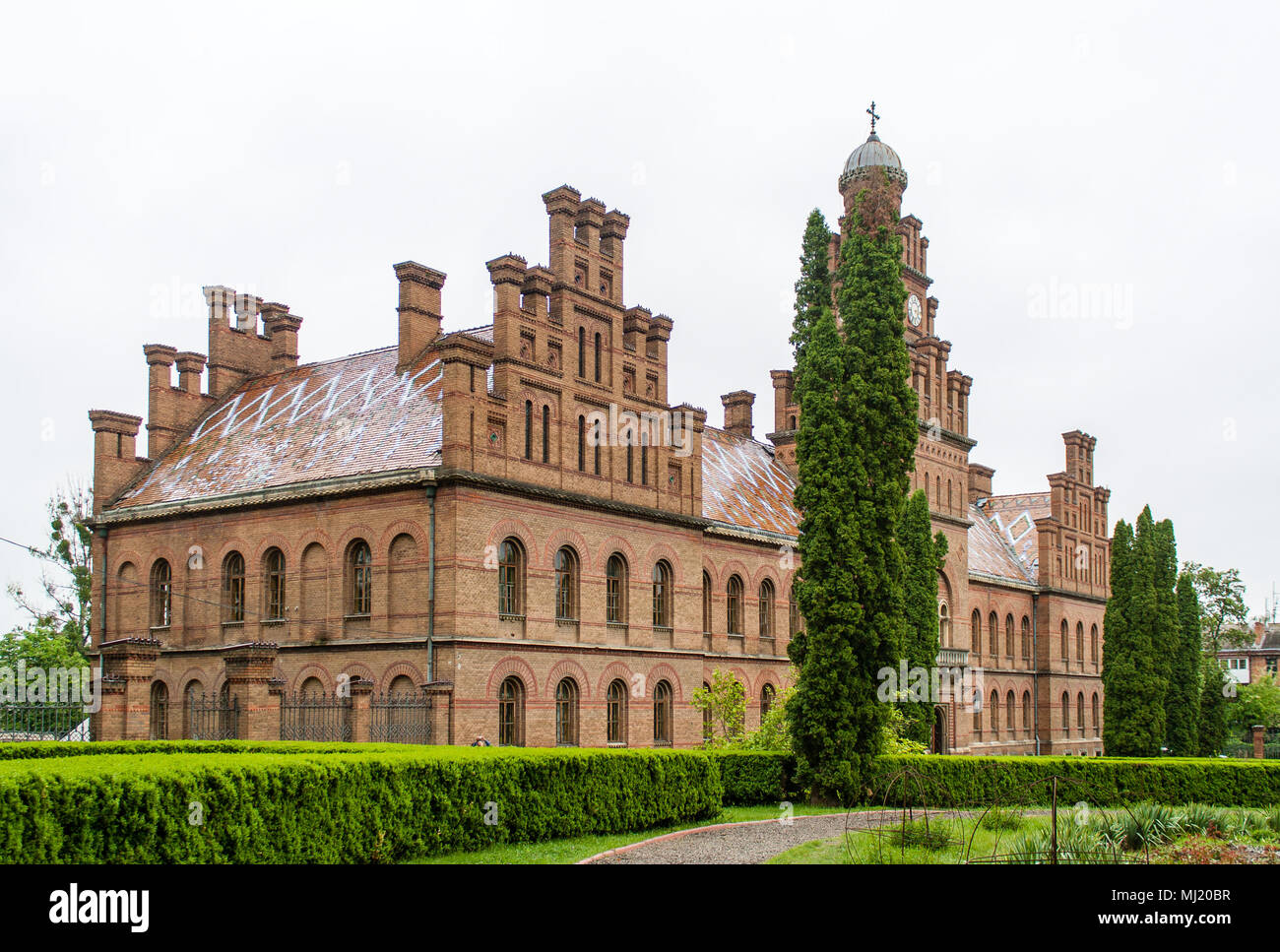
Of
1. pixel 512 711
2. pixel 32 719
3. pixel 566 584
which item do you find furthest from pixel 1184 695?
pixel 32 719

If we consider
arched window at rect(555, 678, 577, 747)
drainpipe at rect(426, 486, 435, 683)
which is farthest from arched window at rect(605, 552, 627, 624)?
drainpipe at rect(426, 486, 435, 683)

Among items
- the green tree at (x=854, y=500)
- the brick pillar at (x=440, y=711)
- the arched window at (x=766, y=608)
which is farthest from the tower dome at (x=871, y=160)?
the brick pillar at (x=440, y=711)

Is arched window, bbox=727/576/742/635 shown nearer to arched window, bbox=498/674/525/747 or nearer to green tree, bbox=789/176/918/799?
green tree, bbox=789/176/918/799

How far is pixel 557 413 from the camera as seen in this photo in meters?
31.8

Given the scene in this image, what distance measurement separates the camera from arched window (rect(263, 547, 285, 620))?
3194 centimetres

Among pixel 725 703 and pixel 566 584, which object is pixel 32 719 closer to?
pixel 566 584

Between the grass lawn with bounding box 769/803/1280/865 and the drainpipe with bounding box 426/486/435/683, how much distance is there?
1199cm

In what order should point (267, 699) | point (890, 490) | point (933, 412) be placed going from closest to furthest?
1. point (267, 699)
2. point (890, 490)
3. point (933, 412)

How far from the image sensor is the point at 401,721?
1077 inches

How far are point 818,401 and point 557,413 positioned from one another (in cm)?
714
